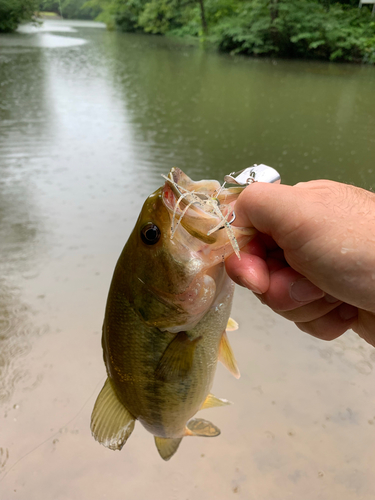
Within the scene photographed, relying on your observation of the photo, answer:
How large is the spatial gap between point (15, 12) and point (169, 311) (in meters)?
15.0

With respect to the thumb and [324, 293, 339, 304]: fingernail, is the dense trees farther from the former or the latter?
[324, 293, 339, 304]: fingernail

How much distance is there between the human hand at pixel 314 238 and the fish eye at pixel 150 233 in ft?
0.75

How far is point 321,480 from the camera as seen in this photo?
1863 millimetres

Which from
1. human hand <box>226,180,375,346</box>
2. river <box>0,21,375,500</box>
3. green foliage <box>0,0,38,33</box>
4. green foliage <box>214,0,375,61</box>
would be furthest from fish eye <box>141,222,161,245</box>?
green foliage <box>214,0,375,61</box>

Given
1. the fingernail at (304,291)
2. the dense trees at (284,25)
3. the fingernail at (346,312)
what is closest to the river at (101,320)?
the fingernail at (346,312)

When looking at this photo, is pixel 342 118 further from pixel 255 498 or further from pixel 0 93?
pixel 0 93

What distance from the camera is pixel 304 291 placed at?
1.11 meters

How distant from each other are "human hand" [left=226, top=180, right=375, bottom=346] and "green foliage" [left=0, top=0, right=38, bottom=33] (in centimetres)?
1104

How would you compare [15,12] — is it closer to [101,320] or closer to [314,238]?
[101,320]

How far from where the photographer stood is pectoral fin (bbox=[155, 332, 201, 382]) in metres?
1.12

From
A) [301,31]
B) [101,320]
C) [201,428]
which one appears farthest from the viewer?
[301,31]

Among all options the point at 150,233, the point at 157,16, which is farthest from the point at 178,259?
the point at 157,16

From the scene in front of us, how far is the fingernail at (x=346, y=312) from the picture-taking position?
143 centimetres

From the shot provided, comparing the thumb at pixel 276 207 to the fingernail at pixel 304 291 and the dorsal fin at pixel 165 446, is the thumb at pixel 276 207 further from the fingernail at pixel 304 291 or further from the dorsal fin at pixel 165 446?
the dorsal fin at pixel 165 446
